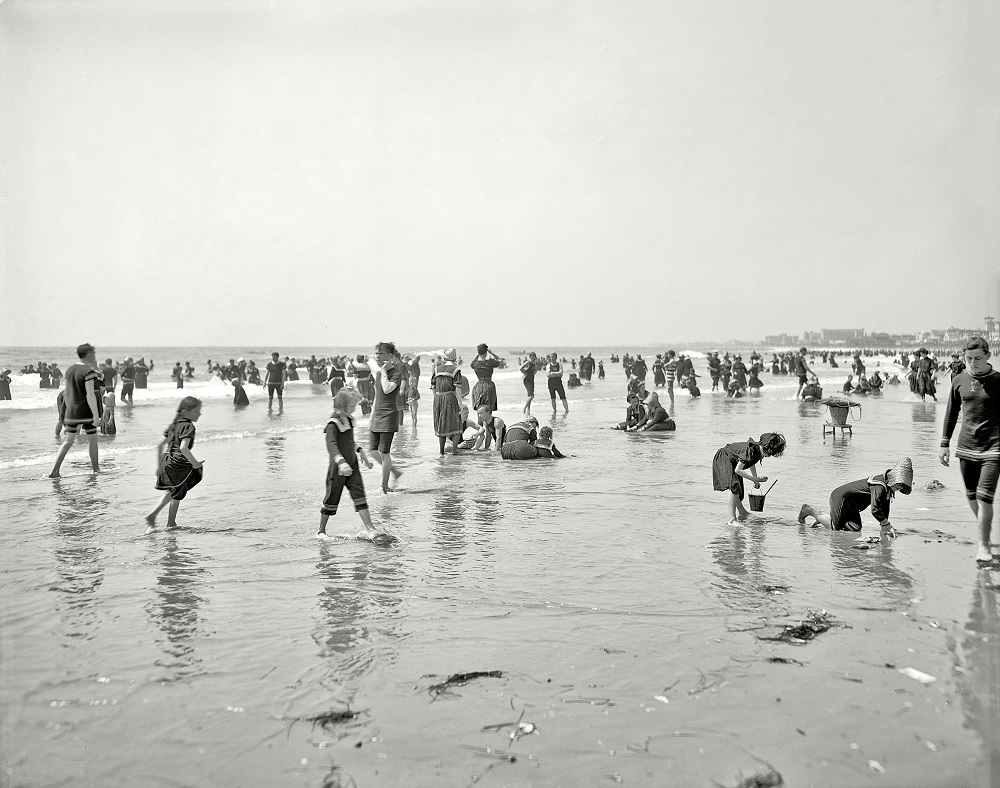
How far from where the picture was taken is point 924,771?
3158 millimetres

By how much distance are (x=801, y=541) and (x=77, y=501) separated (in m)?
8.49

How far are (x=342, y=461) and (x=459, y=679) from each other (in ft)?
10.9

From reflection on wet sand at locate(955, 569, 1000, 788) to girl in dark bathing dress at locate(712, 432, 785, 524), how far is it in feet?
7.30

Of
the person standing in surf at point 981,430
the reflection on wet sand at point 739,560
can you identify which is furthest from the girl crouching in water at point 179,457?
the person standing in surf at point 981,430

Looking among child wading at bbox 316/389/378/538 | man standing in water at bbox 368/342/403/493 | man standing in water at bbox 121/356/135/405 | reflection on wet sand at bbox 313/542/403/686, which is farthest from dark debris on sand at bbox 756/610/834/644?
man standing in water at bbox 121/356/135/405

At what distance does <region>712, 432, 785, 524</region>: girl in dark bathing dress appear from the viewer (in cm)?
740

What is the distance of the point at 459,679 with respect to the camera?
13.4 ft

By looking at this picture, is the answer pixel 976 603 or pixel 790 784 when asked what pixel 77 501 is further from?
pixel 976 603

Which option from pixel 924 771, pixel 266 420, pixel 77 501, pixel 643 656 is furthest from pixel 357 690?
pixel 266 420

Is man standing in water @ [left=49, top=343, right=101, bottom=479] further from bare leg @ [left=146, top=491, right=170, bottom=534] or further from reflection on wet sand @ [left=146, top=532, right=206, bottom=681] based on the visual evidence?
reflection on wet sand @ [left=146, top=532, right=206, bottom=681]

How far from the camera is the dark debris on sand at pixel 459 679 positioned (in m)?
3.94

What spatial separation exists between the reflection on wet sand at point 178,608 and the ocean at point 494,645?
0.09ft

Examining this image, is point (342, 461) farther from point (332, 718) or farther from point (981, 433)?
point (981, 433)

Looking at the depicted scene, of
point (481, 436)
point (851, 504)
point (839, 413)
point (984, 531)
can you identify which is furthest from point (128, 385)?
point (984, 531)
